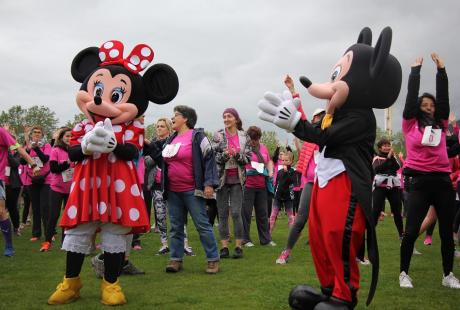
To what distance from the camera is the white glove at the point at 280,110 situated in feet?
12.0

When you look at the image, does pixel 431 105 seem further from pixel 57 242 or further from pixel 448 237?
pixel 57 242

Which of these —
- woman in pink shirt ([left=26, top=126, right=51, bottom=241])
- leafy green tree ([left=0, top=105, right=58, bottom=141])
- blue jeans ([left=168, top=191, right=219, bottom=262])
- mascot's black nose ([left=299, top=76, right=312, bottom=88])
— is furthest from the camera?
leafy green tree ([left=0, top=105, right=58, bottom=141])

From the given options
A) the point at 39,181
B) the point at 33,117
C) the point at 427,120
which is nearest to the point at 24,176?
the point at 39,181

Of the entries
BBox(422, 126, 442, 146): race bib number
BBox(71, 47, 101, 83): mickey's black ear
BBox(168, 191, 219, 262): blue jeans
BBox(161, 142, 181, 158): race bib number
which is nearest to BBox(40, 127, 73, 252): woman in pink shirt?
BBox(161, 142, 181, 158): race bib number

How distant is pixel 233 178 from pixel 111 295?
132 inches

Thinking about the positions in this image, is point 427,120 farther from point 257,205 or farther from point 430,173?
point 257,205

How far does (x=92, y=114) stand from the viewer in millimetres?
4770

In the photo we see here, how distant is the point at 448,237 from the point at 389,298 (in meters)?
1.05

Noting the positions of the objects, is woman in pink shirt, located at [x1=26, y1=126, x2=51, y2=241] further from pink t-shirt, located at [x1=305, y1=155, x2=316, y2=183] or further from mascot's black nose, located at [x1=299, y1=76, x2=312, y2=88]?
mascot's black nose, located at [x1=299, y1=76, x2=312, y2=88]

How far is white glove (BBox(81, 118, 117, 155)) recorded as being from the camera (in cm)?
436

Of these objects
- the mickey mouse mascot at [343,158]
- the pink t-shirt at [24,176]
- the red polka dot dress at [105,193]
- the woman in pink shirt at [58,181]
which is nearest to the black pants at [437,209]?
the mickey mouse mascot at [343,158]

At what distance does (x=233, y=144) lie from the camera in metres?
7.70

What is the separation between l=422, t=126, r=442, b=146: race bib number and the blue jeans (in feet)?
8.80

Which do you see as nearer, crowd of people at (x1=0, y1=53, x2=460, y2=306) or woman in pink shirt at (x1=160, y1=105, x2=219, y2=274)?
crowd of people at (x1=0, y1=53, x2=460, y2=306)
